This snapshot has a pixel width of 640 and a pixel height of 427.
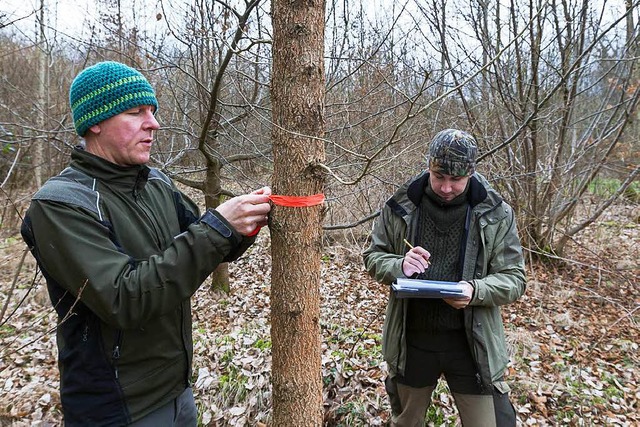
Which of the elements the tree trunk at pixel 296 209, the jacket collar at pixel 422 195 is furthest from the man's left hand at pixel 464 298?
the tree trunk at pixel 296 209

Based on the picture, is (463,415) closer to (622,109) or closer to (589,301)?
(589,301)

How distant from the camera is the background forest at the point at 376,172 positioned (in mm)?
3377

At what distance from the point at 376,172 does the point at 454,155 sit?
1378 millimetres

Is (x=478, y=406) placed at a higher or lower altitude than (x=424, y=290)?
lower

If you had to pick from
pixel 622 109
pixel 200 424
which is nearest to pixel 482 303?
pixel 200 424

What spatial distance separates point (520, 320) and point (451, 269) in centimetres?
336

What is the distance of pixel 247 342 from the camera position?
3.98 m

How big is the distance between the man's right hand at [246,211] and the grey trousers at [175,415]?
2.53 ft

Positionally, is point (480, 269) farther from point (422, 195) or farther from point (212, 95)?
point (212, 95)

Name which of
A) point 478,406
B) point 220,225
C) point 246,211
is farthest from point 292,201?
point 478,406

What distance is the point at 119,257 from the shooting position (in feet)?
4.28

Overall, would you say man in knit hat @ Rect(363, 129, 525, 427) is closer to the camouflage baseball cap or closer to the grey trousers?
the camouflage baseball cap

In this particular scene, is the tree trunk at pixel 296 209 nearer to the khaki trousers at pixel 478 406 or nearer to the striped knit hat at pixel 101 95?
the striped knit hat at pixel 101 95

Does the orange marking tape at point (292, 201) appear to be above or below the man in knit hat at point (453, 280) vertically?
above
